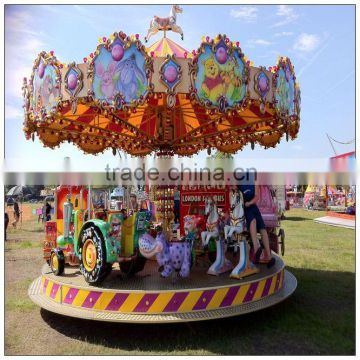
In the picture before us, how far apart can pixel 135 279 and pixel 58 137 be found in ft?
16.6

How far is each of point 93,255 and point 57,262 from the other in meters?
1.01

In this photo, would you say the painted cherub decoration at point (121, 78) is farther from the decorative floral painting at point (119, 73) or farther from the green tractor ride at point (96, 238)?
the green tractor ride at point (96, 238)

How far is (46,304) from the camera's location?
17.4 ft

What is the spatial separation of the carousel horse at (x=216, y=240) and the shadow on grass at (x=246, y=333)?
76 centimetres

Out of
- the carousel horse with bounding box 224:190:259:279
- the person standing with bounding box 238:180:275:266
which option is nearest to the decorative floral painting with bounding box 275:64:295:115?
the person standing with bounding box 238:180:275:266

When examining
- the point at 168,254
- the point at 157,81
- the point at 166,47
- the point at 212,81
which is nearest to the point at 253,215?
the point at 168,254

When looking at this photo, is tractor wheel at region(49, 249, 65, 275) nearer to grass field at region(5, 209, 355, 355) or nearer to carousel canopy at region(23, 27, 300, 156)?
grass field at region(5, 209, 355, 355)

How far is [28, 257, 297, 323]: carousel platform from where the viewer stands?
15.4ft

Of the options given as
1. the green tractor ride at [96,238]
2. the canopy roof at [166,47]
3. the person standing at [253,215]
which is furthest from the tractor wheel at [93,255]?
the canopy roof at [166,47]

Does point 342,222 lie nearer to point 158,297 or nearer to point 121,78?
point 158,297

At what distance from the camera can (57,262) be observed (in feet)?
19.4

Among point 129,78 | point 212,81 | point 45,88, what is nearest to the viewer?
point 129,78

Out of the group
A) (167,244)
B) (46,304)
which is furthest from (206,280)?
(46,304)

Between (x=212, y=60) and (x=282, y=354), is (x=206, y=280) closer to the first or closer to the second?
(x=282, y=354)
